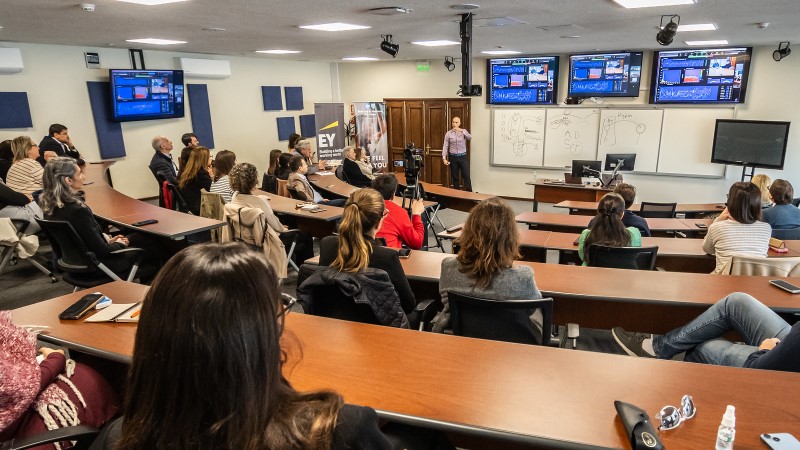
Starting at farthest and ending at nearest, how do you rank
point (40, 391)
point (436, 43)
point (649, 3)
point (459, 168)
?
point (459, 168), point (436, 43), point (649, 3), point (40, 391)

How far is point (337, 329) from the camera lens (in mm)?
1894

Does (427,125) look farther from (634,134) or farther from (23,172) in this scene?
(23,172)

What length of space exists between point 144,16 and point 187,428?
4.35 metres

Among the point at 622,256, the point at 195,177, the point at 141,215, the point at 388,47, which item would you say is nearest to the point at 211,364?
the point at 622,256

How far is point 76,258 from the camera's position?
11.6ft

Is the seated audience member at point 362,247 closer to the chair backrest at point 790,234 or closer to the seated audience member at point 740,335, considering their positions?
the seated audience member at point 740,335

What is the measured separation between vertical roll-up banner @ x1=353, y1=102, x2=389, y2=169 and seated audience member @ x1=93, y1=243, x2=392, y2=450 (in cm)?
917

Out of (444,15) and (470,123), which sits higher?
(444,15)

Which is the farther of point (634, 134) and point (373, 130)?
point (373, 130)

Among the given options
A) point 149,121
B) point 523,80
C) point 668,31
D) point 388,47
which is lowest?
point 149,121

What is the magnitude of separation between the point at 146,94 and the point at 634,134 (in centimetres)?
802

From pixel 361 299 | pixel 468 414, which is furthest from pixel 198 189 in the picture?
pixel 468 414

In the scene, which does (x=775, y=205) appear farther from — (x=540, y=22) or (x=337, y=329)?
(x=337, y=329)

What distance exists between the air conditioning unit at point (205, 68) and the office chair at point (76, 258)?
17.4 feet
